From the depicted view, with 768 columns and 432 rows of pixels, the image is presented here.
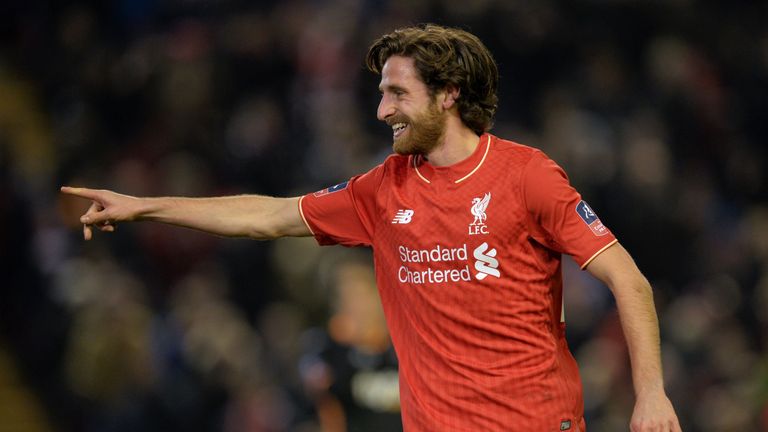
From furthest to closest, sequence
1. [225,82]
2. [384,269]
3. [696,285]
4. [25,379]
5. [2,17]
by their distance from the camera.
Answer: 1. [2,17]
2. [225,82]
3. [25,379]
4. [696,285]
5. [384,269]

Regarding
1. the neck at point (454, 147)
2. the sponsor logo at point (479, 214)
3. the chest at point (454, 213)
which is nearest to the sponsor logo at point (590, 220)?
the chest at point (454, 213)

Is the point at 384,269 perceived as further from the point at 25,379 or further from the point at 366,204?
the point at 25,379

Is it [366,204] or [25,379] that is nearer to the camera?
[366,204]

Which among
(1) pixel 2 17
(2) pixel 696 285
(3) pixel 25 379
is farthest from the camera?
(1) pixel 2 17

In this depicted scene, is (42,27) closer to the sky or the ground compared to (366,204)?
closer to the sky

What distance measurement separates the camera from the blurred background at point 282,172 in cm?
779

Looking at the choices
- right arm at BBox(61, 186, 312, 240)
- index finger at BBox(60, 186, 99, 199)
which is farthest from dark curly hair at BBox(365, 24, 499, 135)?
index finger at BBox(60, 186, 99, 199)

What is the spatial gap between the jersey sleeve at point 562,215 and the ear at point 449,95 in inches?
15.4

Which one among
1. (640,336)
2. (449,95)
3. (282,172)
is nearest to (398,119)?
(449,95)

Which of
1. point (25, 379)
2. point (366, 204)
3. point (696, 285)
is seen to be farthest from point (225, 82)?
point (366, 204)

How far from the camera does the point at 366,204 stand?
4137mm

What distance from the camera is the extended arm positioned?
11.3 feet

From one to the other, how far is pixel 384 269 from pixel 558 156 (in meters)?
4.35

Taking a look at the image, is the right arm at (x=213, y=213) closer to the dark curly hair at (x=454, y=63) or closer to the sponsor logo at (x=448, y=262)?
the sponsor logo at (x=448, y=262)
